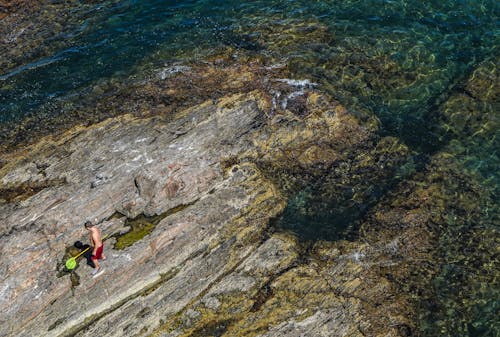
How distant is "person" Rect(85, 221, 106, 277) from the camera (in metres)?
18.4

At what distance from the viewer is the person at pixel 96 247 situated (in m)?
18.4

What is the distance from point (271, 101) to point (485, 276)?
11.9m

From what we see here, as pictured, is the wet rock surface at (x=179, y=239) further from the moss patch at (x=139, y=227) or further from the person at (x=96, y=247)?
the person at (x=96, y=247)

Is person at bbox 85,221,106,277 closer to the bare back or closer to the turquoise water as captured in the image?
the bare back

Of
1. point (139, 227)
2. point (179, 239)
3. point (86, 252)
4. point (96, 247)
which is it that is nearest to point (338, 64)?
point (179, 239)

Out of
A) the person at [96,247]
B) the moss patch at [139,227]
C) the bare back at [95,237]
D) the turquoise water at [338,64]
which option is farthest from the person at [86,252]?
the turquoise water at [338,64]

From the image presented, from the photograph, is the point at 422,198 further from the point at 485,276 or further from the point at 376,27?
the point at 376,27

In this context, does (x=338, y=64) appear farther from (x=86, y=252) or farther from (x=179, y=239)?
(x=86, y=252)

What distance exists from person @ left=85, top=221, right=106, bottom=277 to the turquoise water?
7.17 m

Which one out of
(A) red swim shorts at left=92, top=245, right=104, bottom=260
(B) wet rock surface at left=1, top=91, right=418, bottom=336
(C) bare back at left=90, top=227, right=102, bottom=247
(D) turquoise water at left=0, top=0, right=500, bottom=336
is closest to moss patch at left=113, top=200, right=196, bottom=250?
(B) wet rock surface at left=1, top=91, right=418, bottom=336

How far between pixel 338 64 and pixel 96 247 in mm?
16772

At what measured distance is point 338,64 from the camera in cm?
2891

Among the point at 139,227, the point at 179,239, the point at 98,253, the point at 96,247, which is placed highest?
the point at 96,247

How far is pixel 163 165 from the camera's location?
838 inches
